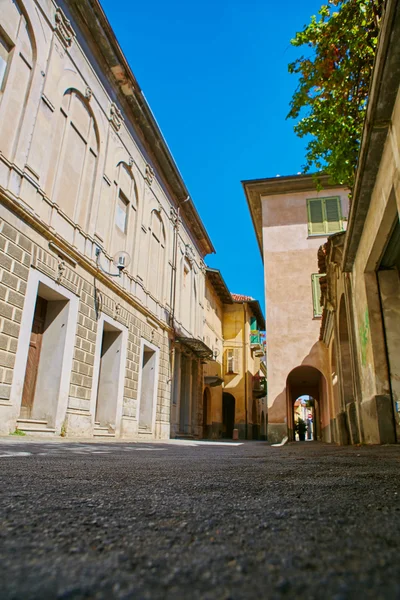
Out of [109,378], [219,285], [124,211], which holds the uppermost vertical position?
[219,285]

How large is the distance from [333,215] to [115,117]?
9.51 meters

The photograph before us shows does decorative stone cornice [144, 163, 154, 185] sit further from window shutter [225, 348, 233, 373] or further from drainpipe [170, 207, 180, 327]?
window shutter [225, 348, 233, 373]

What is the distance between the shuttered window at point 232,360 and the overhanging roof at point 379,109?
887 inches

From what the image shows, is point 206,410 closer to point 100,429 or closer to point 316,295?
point 316,295

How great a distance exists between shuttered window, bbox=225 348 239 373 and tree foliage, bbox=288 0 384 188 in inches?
889

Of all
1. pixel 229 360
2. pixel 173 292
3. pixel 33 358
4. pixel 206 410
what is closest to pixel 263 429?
pixel 229 360

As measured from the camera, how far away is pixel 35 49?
942cm

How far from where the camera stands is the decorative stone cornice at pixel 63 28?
10227 millimetres

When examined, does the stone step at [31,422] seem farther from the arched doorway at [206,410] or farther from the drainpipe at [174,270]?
the arched doorway at [206,410]

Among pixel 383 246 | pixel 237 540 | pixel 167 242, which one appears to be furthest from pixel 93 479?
pixel 167 242

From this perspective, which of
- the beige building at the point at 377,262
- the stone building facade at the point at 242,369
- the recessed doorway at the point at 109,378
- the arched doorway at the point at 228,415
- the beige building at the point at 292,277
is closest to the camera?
the beige building at the point at 377,262

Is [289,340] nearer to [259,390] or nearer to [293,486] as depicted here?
[293,486]

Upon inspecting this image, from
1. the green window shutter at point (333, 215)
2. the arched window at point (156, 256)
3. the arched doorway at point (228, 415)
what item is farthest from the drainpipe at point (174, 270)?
the arched doorway at point (228, 415)

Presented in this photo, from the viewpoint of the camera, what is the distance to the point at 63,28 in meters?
10.4
